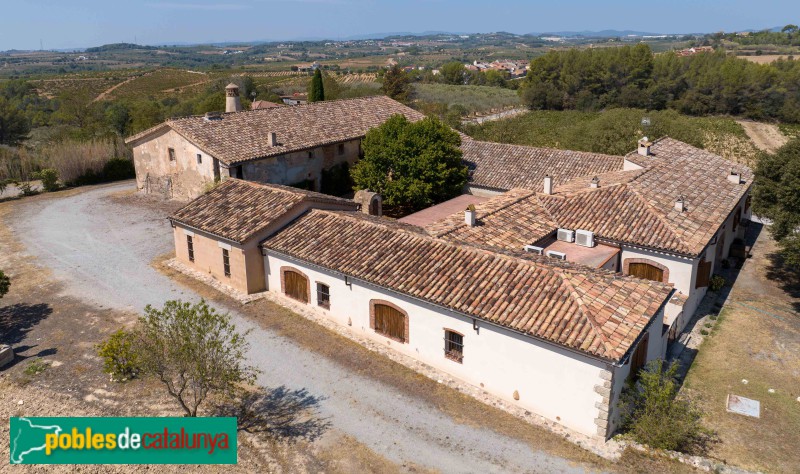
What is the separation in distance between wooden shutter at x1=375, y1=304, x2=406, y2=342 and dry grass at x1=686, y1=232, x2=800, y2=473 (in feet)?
29.4

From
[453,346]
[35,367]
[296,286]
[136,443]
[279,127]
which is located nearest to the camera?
[136,443]

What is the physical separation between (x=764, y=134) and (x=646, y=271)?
63827 millimetres

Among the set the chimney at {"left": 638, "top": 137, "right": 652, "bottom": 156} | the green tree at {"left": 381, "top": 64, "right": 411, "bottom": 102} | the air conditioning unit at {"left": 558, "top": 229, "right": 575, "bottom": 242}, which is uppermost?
the green tree at {"left": 381, "top": 64, "right": 411, "bottom": 102}

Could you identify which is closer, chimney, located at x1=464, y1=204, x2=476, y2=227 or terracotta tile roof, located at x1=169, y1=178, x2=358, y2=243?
chimney, located at x1=464, y1=204, x2=476, y2=227

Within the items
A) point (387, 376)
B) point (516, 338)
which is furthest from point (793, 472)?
point (387, 376)

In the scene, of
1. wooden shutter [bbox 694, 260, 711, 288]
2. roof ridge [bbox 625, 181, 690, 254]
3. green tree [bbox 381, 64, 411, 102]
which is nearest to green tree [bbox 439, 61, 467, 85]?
green tree [bbox 381, 64, 411, 102]

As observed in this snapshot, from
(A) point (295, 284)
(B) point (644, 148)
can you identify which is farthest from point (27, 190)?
(B) point (644, 148)

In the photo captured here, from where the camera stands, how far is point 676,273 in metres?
20.9

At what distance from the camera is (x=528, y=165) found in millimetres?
34031

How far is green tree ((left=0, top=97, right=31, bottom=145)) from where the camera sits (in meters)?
60.1

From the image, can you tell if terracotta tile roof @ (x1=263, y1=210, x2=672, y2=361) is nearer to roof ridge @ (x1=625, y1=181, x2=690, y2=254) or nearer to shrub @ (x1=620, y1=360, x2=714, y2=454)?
shrub @ (x1=620, y1=360, x2=714, y2=454)

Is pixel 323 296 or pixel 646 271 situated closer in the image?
pixel 323 296

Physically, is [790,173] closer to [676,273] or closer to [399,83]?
[676,273]

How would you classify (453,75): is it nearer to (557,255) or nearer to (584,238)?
(584,238)
